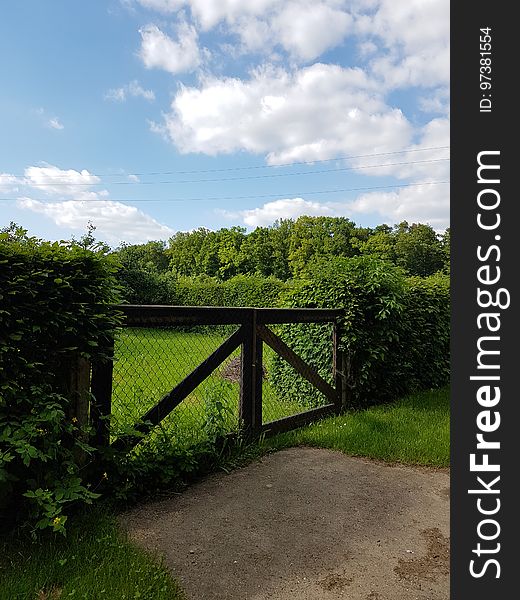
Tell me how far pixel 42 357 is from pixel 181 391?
1.20 meters

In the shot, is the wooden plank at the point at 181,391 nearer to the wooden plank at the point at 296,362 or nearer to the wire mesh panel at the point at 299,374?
the wooden plank at the point at 296,362

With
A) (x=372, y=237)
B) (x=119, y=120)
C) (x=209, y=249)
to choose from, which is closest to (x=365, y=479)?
(x=119, y=120)

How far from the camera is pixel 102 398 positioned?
2859mm

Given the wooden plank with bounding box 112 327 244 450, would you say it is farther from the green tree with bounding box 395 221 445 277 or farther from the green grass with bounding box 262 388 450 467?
the green tree with bounding box 395 221 445 277

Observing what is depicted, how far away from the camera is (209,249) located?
136 feet

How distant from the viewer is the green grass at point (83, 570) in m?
1.92

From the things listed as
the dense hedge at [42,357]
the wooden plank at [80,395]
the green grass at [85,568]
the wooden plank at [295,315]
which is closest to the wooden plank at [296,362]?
the wooden plank at [295,315]

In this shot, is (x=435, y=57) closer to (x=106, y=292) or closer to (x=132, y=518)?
(x=106, y=292)

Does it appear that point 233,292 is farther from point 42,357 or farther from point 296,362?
point 42,357

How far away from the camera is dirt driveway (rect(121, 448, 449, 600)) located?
6.94 feet

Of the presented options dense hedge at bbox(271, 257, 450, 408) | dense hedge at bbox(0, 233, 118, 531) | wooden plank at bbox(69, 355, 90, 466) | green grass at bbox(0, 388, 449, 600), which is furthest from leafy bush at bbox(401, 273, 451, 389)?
dense hedge at bbox(0, 233, 118, 531)

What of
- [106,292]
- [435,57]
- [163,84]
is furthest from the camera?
[163,84]

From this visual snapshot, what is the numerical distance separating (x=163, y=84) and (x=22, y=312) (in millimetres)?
12204

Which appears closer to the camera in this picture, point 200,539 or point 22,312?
point 22,312
